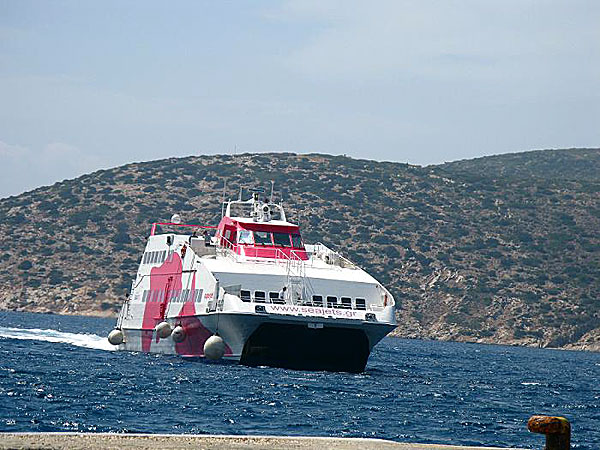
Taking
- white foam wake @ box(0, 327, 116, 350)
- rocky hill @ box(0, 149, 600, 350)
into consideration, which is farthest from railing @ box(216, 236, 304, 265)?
rocky hill @ box(0, 149, 600, 350)

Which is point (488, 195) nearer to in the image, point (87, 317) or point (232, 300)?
point (87, 317)

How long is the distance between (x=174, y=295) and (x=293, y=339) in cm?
732

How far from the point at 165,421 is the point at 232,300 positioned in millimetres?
14115

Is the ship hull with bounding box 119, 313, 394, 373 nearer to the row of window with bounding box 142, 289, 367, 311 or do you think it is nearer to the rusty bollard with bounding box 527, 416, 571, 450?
the row of window with bounding box 142, 289, 367, 311

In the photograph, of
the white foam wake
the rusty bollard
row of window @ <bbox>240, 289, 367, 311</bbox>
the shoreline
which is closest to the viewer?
the rusty bollard

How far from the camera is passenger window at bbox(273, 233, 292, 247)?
1702 inches

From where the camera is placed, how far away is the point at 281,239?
4341 centimetres

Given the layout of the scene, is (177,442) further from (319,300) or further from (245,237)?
(245,237)

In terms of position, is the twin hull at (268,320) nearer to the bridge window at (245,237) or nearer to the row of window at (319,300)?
the row of window at (319,300)

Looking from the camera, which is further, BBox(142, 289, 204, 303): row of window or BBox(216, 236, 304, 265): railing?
BBox(216, 236, 304, 265): railing

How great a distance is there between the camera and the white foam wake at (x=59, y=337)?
53188 millimetres

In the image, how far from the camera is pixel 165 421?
2327cm

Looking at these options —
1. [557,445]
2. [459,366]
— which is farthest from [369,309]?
[557,445]

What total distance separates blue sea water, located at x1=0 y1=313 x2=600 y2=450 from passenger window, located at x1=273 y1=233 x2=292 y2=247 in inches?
226
